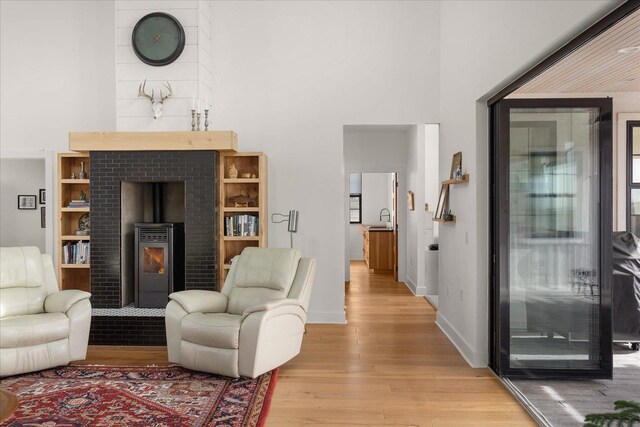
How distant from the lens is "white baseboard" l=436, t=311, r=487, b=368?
418 centimetres

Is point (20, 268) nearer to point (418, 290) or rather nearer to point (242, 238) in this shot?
point (242, 238)

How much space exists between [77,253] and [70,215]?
18.7 inches

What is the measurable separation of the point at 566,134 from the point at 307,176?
300cm

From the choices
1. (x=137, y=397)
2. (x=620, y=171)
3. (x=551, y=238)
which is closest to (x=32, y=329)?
(x=137, y=397)

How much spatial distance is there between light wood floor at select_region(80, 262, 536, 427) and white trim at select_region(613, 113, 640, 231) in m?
1.39

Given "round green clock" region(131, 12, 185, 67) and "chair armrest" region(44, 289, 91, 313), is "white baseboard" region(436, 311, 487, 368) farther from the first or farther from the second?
"round green clock" region(131, 12, 185, 67)

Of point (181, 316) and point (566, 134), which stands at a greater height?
point (566, 134)

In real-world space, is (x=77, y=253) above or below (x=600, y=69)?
below

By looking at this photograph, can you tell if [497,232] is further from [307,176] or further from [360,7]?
[360,7]

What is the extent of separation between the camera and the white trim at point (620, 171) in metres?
2.77

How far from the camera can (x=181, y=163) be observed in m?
5.18

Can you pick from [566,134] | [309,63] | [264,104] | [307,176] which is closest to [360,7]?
[309,63]

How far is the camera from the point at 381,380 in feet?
12.6

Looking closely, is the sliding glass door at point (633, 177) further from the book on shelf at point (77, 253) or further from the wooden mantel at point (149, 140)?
the book on shelf at point (77, 253)
